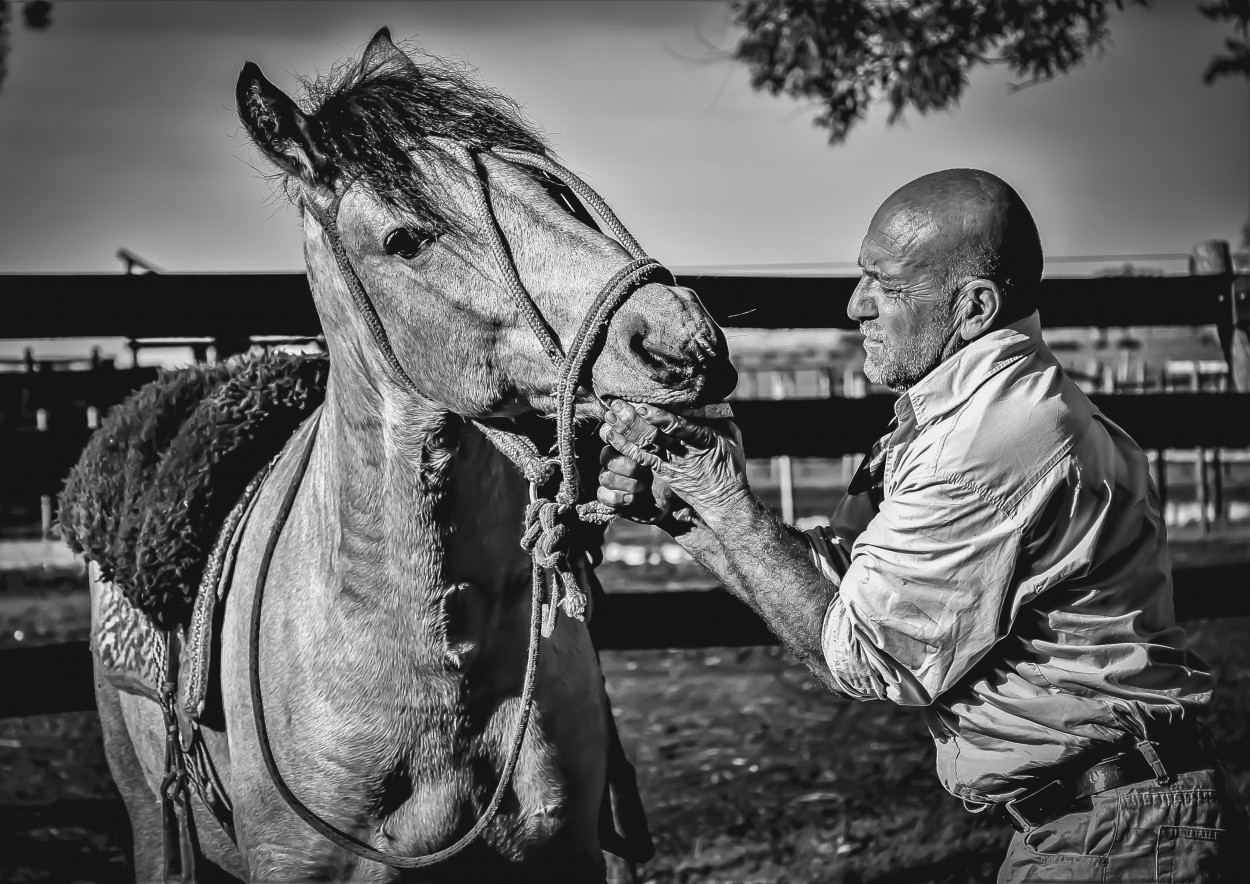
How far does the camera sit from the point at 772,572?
1.68 meters

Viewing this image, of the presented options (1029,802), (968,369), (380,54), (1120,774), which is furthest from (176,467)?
(1120,774)

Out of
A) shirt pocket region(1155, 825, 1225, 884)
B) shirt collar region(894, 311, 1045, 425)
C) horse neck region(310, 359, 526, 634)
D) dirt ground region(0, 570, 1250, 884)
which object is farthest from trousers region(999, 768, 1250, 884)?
dirt ground region(0, 570, 1250, 884)

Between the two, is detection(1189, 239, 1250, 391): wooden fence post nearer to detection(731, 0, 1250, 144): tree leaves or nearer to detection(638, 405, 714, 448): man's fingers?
detection(731, 0, 1250, 144): tree leaves

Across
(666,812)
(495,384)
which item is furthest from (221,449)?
(666,812)

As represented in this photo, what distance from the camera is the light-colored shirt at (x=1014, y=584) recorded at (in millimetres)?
1563

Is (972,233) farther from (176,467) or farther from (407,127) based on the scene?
(176,467)

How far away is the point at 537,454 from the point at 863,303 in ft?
2.02

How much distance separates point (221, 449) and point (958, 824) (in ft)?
10.6

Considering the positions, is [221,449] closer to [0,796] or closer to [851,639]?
[851,639]

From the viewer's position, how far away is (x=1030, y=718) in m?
1.66

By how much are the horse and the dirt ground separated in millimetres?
2030

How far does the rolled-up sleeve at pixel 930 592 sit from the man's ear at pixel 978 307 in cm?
28

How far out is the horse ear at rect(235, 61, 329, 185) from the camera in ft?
6.13

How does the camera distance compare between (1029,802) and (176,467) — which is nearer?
(1029,802)
